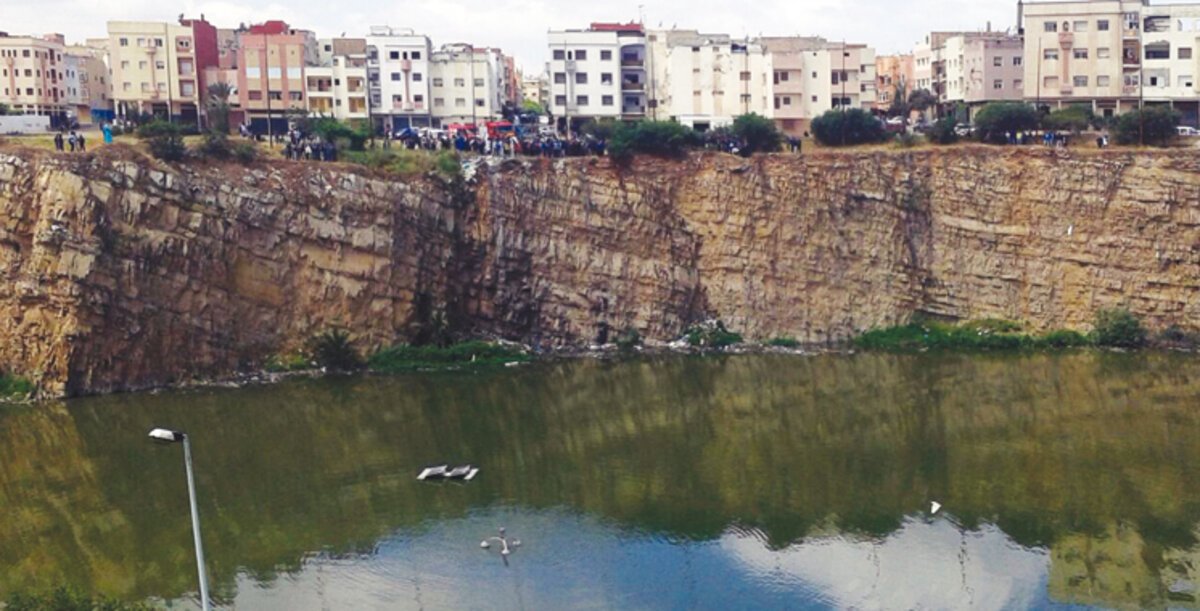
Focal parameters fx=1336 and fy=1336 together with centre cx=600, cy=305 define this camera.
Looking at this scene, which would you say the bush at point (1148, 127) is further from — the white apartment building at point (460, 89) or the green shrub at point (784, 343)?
the white apartment building at point (460, 89)

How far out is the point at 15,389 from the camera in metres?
34.2

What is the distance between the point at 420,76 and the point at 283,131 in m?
6.34

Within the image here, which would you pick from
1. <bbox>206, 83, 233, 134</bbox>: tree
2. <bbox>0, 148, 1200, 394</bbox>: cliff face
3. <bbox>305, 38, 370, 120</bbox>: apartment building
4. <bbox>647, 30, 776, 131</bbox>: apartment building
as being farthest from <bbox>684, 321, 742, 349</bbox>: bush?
<bbox>305, 38, 370, 120</bbox>: apartment building

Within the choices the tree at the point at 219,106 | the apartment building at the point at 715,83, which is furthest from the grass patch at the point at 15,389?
the apartment building at the point at 715,83

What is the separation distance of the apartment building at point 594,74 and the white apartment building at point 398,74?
5.07m

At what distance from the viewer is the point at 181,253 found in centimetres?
3600

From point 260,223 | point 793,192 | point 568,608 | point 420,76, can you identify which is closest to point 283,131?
point 420,76

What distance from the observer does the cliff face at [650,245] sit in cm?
3662

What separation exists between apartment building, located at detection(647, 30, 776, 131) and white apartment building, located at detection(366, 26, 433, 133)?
9.72m

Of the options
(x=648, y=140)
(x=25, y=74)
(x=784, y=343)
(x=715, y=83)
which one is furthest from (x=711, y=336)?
(x=25, y=74)

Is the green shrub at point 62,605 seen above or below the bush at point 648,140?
below

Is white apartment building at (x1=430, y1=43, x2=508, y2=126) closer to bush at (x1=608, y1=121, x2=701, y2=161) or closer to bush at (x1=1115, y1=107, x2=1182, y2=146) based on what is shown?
bush at (x1=608, y1=121, x2=701, y2=161)

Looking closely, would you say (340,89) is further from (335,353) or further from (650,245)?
(335,353)

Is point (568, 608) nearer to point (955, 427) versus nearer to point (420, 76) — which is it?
point (955, 427)
